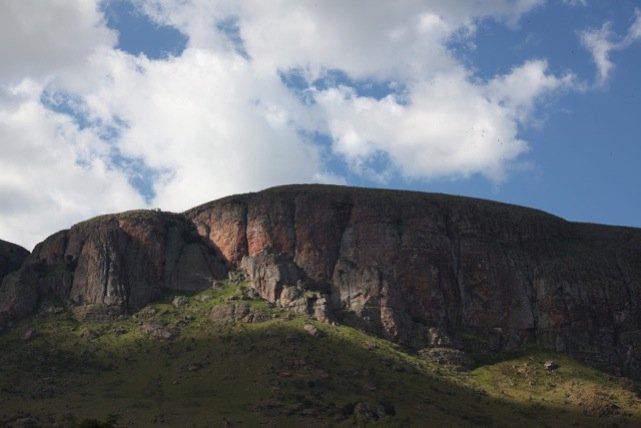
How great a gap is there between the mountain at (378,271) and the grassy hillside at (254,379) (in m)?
4.05

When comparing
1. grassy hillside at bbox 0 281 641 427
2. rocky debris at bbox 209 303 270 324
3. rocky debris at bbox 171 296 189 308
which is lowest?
grassy hillside at bbox 0 281 641 427

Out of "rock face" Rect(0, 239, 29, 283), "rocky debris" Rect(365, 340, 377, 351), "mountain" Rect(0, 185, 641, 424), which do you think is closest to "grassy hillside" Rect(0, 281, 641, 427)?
"rocky debris" Rect(365, 340, 377, 351)

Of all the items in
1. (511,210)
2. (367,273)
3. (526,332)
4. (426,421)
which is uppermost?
(511,210)

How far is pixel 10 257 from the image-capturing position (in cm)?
18300

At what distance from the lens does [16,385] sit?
138 meters

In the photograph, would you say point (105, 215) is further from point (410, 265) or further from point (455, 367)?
point (455, 367)

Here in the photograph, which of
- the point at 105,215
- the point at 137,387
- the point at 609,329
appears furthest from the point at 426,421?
the point at 105,215

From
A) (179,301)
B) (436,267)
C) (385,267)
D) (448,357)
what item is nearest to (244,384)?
(179,301)

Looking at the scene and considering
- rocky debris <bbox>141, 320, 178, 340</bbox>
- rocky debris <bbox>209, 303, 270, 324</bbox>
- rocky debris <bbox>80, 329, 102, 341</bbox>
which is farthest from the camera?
rocky debris <bbox>209, 303, 270, 324</bbox>

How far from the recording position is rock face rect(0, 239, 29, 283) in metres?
180

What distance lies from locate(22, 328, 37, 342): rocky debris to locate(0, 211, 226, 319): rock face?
851 cm

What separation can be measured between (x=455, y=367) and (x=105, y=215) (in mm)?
72589

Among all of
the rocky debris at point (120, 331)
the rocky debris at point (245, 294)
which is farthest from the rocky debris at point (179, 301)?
the rocky debris at point (120, 331)

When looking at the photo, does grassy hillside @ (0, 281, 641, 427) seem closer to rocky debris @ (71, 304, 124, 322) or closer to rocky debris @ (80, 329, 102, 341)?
rocky debris @ (80, 329, 102, 341)
